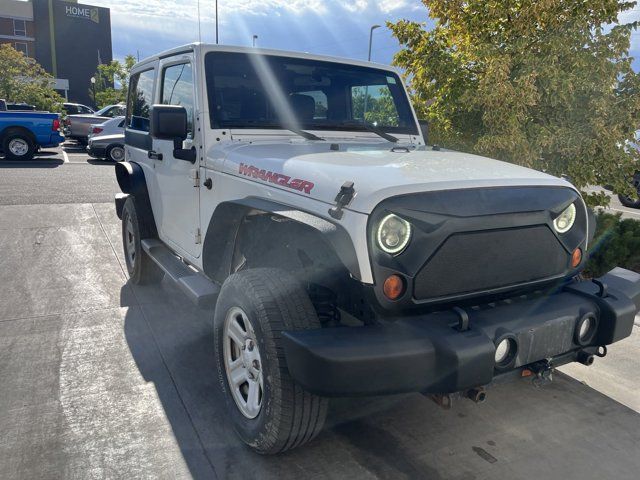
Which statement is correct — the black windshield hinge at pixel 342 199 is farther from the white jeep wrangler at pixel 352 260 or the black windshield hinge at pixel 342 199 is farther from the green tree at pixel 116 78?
the green tree at pixel 116 78

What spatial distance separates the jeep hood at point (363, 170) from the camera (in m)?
2.27

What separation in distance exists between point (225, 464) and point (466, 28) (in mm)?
4737

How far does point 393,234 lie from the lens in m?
2.21

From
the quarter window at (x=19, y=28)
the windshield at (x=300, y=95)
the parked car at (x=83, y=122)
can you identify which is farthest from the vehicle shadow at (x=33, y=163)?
the quarter window at (x=19, y=28)

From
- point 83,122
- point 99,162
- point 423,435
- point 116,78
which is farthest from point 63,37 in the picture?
point 423,435

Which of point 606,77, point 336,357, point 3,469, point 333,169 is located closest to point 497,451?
point 336,357

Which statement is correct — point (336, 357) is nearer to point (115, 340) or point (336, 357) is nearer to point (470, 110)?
point (115, 340)

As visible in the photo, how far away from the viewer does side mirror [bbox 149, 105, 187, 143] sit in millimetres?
3205

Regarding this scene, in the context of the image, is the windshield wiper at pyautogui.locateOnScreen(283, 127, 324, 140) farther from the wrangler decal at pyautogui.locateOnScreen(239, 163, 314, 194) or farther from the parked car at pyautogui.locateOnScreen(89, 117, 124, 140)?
the parked car at pyautogui.locateOnScreen(89, 117, 124, 140)

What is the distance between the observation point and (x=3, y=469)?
2.52 metres

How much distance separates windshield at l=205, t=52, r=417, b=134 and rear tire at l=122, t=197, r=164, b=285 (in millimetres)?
1736

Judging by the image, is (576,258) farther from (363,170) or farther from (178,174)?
(178,174)

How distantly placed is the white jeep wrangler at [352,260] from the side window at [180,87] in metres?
0.03

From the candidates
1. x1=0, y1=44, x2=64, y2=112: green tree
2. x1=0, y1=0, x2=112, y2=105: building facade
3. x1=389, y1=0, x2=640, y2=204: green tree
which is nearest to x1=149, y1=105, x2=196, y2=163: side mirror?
x1=389, y1=0, x2=640, y2=204: green tree
